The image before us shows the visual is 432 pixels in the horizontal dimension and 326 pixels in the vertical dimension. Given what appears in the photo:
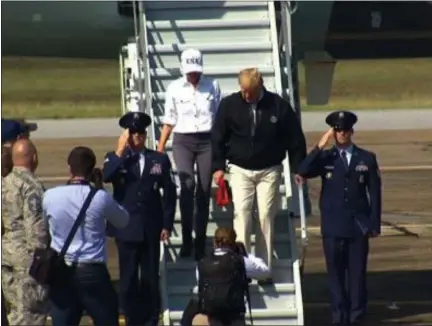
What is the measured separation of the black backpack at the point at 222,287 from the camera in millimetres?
9828

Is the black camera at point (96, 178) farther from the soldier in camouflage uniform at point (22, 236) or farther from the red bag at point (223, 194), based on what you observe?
the red bag at point (223, 194)

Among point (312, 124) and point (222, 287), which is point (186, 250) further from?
point (312, 124)

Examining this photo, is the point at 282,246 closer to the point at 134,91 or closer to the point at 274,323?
the point at 274,323

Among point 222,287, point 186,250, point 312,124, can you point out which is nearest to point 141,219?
point 186,250

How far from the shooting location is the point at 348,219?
12.4m

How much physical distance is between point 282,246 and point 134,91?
277 centimetres

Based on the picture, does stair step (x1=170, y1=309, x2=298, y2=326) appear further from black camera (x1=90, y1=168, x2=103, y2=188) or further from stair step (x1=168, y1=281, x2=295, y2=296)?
black camera (x1=90, y1=168, x2=103, y2=188)

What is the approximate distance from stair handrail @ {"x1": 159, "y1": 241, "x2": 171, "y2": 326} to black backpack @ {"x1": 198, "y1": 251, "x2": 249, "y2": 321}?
1.93 metres

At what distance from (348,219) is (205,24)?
10.1ft

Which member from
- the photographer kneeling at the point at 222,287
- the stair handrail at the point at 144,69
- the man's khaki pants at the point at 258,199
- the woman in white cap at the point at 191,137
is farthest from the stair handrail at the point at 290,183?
the photographer kneeling at the point at 222,287

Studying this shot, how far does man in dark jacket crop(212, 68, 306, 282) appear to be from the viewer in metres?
12.0

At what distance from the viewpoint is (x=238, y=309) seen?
9914 mm

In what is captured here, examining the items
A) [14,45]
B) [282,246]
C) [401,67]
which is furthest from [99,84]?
[282,246]

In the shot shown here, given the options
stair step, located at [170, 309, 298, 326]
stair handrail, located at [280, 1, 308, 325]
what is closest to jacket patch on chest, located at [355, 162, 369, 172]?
stair handrail, located at [280, 1, 308, 325]
